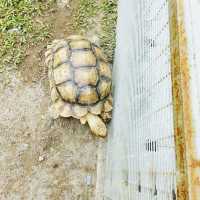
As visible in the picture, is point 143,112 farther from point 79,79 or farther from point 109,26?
point 109,26

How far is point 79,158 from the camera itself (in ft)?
13.1

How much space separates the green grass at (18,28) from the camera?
4371 millimetres

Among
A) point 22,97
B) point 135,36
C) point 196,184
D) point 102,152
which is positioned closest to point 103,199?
point 102,152

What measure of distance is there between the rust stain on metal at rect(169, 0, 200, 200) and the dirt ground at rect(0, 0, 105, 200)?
223 cm

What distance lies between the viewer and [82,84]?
383 cm

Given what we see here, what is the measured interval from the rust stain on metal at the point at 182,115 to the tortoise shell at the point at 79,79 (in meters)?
1.94

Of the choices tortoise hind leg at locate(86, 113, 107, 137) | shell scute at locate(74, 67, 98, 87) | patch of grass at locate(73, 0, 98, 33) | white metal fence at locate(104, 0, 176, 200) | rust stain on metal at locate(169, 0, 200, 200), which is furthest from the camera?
patch of grass at locate(73, 0, 98, 33)

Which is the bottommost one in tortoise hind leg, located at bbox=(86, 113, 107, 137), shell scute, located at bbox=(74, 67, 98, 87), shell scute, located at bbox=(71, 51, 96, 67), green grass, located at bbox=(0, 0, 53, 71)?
tortoise hind leg, located at bbox=(86, 113, 107, 137)

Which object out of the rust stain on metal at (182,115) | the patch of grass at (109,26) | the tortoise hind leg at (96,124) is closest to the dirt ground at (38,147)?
the tortoise hind leg at (96,124)

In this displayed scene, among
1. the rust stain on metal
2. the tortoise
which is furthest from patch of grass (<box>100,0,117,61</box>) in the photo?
the rust stain on metal

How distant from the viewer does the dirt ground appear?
153 inches

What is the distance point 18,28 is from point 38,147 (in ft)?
3.81

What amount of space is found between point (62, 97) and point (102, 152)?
0.55 m

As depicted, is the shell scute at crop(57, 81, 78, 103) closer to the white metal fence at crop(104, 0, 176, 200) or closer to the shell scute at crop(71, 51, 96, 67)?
the shell scute at crop(71, 51, 96, 67)
